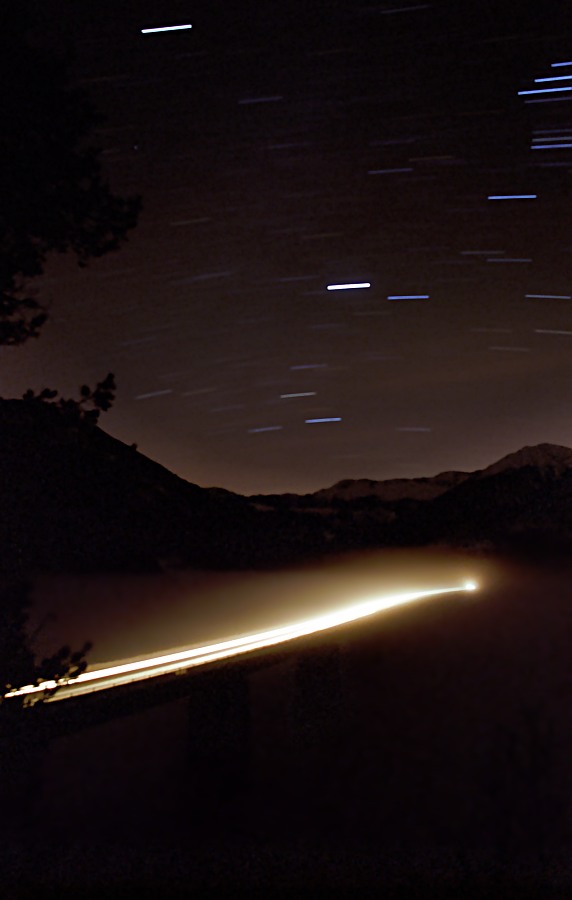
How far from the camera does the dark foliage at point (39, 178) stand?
33.9ft

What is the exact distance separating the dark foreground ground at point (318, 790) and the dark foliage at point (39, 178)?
673cm

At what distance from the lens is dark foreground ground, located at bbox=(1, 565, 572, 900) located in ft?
50.3

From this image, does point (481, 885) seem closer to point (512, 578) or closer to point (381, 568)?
point (512, 578)

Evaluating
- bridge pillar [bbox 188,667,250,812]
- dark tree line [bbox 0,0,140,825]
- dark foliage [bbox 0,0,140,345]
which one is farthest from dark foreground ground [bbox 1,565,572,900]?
dark foliage [bbox 0,0,140,345]

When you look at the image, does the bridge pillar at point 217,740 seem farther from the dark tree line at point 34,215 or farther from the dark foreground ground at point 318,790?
the dark tree line at point 34,215

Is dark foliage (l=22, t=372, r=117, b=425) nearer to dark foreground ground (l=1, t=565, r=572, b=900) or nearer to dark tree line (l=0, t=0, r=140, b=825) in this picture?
dark tree line (l=0, t=0, r=140, b=825)

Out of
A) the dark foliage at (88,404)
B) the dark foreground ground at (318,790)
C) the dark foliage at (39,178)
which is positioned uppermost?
the dark foliage at (39,178)

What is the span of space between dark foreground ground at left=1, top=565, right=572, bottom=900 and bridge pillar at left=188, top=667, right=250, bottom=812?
0.17ft

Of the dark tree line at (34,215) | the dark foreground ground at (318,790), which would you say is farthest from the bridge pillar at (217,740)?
the dark tree line at (34,215)

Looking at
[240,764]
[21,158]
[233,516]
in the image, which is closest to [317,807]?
[240,764]

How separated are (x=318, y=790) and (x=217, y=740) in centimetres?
436

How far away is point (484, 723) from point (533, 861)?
1200cm

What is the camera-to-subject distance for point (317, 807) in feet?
76.1

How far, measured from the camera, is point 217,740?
71.8 ft
